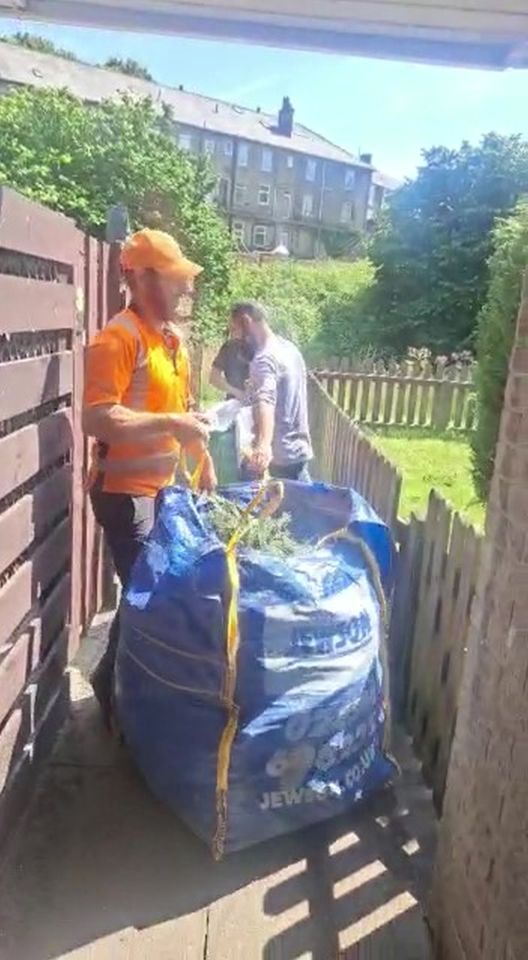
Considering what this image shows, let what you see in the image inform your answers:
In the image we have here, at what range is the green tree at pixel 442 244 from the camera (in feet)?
75.3

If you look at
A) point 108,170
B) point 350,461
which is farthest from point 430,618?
point 108,170

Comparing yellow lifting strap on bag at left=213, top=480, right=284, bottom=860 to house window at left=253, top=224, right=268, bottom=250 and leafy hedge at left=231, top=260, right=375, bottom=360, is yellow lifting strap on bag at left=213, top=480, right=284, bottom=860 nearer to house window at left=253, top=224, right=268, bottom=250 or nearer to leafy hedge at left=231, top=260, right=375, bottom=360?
leafy hedge at left=231, top=260, right=375, bottom=360

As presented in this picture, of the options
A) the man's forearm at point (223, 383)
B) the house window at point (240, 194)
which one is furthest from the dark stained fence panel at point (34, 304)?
the house window at point (240, 194)

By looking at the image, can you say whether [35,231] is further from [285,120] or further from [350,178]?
[350,178]

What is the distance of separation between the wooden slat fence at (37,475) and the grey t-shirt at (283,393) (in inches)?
42.6

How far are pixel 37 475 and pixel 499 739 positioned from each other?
5.21ft

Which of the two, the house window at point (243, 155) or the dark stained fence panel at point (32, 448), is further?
the house window at point (243, 155)

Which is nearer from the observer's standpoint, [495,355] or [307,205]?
[495,355]

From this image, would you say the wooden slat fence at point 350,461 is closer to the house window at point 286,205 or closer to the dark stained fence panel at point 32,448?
the dark stained fence panel at point 32,448

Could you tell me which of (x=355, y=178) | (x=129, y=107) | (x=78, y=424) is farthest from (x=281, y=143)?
(x=78, y=424)

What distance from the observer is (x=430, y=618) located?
119 inches

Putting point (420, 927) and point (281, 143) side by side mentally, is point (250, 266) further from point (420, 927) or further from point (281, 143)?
point (281, 143)

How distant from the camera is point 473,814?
1.98 meters

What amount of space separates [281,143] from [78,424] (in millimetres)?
57621
